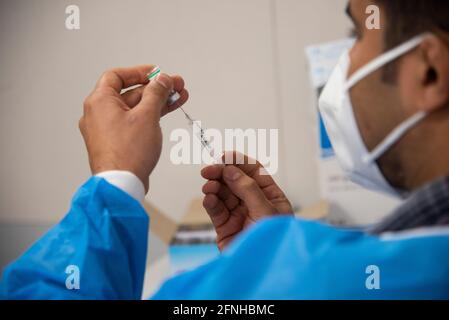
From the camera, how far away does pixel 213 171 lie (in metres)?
0.94

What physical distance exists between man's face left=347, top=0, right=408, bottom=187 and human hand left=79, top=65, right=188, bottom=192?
317 mm

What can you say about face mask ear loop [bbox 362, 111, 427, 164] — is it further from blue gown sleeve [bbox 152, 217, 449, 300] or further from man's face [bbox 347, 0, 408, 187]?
blue gown sleeve [bbox 152, 217, 449, 300]

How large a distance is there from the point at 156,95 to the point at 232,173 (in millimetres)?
202

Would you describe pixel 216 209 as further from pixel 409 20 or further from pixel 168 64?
pixel 168 64

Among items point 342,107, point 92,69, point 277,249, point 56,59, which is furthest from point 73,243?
point 56,59

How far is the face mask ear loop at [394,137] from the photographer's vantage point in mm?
635

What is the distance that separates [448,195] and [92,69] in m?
1.39

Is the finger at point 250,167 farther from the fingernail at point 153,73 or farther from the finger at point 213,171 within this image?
the fingernail at point 153,73

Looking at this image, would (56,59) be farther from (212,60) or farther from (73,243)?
(73,243)

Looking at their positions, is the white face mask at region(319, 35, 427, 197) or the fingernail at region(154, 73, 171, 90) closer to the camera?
the white face mask at region(319, 35, 427, 197)

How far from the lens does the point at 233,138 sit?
1652 millimetres

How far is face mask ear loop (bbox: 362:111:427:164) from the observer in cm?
63
